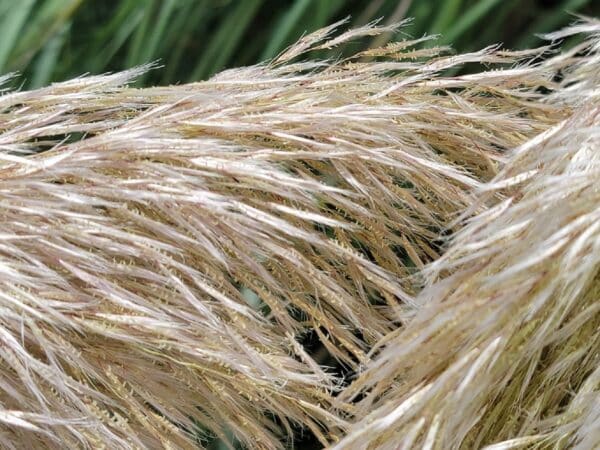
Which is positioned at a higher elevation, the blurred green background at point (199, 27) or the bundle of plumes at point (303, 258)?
the blurred green background at point (199, 27)

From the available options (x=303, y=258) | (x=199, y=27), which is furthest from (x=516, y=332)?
(x=199, y=27)

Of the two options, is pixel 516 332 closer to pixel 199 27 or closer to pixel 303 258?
pixel 303 258

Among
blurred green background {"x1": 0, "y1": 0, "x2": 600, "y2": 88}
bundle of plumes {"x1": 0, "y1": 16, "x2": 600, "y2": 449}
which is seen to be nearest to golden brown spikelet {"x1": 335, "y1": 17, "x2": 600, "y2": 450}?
bundle of plumes {"x1": 0, "y1": 16, "x2": 600, "y2": 449}

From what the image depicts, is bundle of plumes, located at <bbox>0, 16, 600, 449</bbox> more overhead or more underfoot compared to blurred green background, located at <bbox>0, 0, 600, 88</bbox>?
more underfoot

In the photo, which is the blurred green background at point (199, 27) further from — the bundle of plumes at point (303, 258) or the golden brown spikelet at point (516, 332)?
the golden brown spikelet at point (516, 332)

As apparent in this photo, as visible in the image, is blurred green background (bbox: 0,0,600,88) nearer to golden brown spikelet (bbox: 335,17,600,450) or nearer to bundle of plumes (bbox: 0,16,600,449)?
bundle of plumes (bbox: 0,16,600,449)

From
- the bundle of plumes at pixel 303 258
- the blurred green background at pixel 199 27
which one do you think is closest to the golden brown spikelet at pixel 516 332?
the bundle of plumes at pixel 303 258

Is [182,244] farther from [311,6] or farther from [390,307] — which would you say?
[311,6]

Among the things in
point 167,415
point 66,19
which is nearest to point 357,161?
point 167,415
